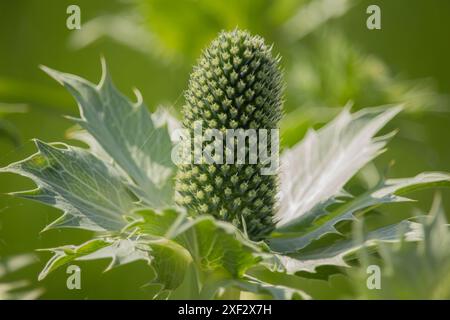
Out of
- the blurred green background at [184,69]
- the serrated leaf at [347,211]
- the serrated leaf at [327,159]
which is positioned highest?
the blurred green background at [184,69]

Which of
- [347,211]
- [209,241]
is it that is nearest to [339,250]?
[347,211]

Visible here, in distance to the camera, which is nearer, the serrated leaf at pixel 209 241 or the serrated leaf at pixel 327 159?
the serrated leaf at pixel 209 241

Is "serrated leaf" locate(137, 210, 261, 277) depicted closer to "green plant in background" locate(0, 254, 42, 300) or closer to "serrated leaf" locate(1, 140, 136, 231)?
"serrated leaf" locate(1, 140, 136, 231)

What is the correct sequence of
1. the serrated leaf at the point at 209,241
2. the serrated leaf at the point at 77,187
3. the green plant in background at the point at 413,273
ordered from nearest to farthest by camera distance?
the green plant in background at the point at 413,273
the serrated leaf at the point at 209,241
the serrated leaf at the point at 77,187

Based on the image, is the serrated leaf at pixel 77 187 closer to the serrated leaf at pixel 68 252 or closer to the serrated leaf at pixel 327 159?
the serrated leaf at pixel 68 252

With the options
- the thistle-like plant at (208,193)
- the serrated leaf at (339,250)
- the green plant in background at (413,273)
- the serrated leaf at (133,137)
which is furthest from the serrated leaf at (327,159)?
the green plant in background at (413,273)

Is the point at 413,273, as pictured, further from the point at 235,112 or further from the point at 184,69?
the point at 184,69

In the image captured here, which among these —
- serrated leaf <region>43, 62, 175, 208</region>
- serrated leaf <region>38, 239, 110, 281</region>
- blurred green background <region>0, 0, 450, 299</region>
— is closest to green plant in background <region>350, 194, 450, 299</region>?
serrated leaf <region>38, 239, 110, 281</region>

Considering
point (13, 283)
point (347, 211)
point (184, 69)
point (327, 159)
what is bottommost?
point (13, 283)

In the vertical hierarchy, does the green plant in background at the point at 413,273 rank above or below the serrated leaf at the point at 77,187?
below
